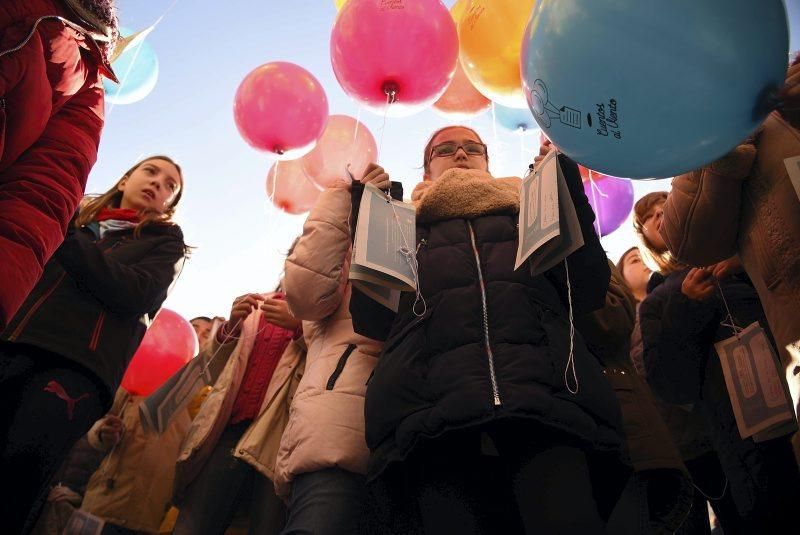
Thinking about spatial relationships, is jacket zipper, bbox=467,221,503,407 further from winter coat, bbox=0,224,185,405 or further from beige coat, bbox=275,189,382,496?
winter coat, bbox=0,224,185,405

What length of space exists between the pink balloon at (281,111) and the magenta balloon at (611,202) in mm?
1581

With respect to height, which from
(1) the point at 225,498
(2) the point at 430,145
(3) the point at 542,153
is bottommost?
(1) the point at 225,498

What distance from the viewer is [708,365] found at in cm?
215

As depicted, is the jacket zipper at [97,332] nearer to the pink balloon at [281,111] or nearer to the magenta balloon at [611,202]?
the pink balloon at [281,111]

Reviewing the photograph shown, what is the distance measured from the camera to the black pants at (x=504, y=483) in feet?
4.13

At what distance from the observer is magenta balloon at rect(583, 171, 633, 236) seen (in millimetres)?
3238

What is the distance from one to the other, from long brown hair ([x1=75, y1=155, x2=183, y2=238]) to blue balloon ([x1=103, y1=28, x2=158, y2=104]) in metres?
0.91

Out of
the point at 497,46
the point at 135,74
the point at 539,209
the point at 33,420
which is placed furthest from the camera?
the point at 135,74

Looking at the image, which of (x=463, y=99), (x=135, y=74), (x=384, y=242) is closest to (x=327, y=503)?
(x=384, y=242)

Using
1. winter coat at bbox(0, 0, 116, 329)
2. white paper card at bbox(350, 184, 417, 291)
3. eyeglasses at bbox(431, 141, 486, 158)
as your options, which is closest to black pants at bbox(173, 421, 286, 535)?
white paper card at bbox(350, 184, 417, 291)

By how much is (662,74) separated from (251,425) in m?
1.85

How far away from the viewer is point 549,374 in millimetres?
1359

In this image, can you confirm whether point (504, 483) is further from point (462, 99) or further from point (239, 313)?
point (462, 99)

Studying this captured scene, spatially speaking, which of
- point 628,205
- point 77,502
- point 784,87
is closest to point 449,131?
point 784,87
